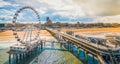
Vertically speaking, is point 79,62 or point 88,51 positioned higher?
point 88,51

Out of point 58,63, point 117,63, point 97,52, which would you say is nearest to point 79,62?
point 58,63

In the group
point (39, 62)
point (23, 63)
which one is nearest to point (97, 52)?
point (39, 62)

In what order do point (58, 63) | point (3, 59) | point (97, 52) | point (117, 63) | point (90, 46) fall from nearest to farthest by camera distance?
point (117, 63), point (97, 52), point (90, 46), point (58, 63), point (3, 59)

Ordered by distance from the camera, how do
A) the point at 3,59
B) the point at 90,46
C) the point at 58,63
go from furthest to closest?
the point at 3,59, the point at 58,63, the point at 90,46

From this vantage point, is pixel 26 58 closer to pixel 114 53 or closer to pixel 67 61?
pixel 67 61

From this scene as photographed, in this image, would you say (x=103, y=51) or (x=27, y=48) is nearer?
(x=103, y=51)

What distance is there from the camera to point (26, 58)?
2111cm

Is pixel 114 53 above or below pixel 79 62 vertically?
above

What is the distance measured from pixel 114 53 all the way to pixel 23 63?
8983 mm

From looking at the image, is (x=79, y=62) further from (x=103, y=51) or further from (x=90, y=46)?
(x=103, y=51)

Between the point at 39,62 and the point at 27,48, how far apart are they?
2.28 m

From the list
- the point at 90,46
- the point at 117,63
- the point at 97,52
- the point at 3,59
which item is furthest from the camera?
the point at 3,59

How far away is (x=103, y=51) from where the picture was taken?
15234 millimetres

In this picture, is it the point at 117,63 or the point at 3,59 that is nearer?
the point at 117,63
